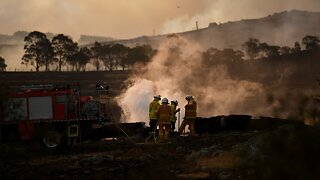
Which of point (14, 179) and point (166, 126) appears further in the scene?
point (166, 126)

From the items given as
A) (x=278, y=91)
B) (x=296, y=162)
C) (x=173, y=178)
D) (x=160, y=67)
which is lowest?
(x=173, y=178)

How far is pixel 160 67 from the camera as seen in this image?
66875 millimetres

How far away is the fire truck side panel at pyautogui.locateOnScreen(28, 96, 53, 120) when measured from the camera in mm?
20797

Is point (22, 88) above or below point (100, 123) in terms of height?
above

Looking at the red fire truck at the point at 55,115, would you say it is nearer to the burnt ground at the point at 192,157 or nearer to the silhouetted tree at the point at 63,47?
the burnt ground at the point at 192,157

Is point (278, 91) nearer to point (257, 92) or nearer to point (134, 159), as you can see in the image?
point (134, 159)

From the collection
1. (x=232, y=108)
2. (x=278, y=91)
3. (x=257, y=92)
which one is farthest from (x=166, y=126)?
(x=257, y=92)

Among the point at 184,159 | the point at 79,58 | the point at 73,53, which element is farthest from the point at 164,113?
the point at 73,53

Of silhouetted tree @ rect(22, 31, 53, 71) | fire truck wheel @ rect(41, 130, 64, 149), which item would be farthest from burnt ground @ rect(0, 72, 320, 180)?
silhouetted tree @ rect(22, 31, 53, 71)

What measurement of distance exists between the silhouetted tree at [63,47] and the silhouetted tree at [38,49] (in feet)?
5.37

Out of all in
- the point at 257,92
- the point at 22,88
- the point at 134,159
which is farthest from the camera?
the point at 257,92

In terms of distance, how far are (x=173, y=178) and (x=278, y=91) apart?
7089 millimetres

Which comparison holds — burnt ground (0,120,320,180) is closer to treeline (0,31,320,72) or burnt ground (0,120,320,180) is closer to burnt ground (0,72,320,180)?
burnt ground (0,72,320,180)

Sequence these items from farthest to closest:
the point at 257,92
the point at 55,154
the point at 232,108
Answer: the point at 257,92, the point at 232,108, the point at 55,154
